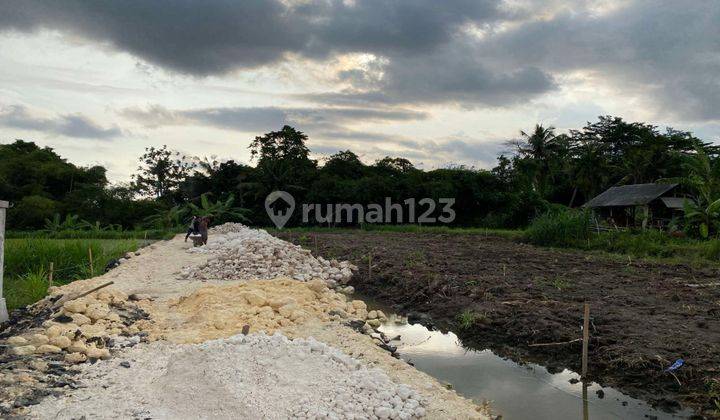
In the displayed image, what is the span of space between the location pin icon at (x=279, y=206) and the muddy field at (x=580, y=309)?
15763 mm

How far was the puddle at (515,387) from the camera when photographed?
505 cm

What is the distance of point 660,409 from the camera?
5020 millimetres

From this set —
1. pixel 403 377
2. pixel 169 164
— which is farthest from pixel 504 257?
pixel 169 164

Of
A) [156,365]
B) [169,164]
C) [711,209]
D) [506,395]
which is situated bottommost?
[506,395]

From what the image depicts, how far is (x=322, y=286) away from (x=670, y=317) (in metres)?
5.18

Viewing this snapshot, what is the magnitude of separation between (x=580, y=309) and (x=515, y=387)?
7.59 ft

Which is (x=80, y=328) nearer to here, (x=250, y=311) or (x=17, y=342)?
(x=17, y=342)

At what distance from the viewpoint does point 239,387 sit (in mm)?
4391

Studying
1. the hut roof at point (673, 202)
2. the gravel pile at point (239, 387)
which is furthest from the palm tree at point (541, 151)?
the gravel pile at point (239, 387)

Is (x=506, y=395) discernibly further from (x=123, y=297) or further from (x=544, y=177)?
(x=544, y=177)

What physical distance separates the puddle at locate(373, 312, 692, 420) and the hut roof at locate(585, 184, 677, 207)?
20071 millimetres

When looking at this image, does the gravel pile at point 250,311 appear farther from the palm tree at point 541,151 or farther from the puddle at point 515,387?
the palm tree at point 541,151

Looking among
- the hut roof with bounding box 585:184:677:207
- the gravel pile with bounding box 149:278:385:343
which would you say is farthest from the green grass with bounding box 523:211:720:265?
the gravel pile with bounding box 149:278:385:343

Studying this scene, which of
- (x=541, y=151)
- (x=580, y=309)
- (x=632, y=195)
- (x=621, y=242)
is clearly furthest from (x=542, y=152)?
(x=580, y=309)
